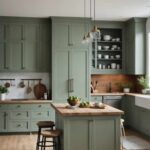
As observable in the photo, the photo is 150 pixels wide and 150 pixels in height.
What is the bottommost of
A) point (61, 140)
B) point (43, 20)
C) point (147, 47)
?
point (61, 140)

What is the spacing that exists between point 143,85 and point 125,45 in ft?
3.93

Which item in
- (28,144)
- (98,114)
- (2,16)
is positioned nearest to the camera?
(98,114)

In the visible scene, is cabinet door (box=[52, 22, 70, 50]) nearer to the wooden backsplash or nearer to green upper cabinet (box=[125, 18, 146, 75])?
the wooden backsplash

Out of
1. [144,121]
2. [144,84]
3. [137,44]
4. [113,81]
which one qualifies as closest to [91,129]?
→ [144,121]

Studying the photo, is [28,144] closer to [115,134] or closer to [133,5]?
[115,134]

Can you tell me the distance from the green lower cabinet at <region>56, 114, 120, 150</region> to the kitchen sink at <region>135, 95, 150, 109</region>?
205 centimetres

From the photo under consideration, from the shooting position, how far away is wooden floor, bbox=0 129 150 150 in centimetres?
581

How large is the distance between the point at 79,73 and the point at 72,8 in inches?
66.5

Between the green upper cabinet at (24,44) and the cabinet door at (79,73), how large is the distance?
2.01 ft

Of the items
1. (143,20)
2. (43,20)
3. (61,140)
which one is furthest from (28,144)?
(143,20)

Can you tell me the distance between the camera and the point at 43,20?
7.34 m

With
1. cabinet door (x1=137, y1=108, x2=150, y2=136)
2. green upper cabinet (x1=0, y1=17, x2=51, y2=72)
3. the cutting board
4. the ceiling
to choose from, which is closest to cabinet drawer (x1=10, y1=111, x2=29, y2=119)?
the cutting board

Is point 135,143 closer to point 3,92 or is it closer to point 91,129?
point 91,129

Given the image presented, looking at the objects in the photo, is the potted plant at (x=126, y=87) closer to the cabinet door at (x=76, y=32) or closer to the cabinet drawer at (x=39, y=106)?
the cabinet door at (x=76, y=32)
